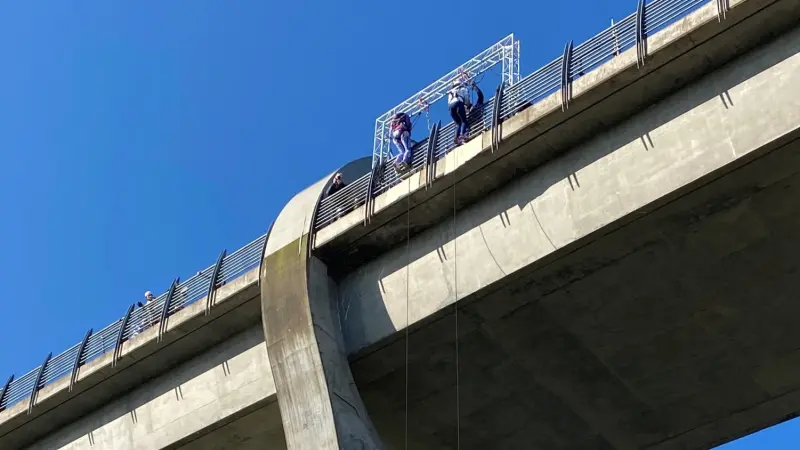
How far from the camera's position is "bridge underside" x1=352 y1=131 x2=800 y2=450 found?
17.7m

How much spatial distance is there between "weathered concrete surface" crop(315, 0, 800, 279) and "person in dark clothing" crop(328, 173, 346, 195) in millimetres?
1820

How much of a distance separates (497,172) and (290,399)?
6.03m

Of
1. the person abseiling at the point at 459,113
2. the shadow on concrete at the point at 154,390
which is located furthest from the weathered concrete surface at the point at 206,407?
the person abseiling at the point at 459,113

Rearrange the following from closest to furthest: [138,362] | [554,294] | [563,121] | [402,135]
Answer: [563,121] → [554,294] → [402,135] → [138,362]

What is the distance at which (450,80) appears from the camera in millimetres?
26109

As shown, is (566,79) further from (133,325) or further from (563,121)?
(133,325)

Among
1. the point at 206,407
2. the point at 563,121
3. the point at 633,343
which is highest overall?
the point at 563,121

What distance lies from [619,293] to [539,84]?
4230 mm

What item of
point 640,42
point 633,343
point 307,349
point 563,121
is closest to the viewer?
point 640,42

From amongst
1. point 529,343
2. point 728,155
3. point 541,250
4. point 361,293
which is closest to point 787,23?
point 728,155

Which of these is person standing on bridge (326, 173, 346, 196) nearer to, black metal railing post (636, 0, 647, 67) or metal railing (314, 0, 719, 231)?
metal railing (314, 0, 719, 231)

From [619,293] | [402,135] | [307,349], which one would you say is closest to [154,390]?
[307,349]

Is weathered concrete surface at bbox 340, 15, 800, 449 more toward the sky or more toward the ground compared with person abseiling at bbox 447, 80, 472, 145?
more toward the ground

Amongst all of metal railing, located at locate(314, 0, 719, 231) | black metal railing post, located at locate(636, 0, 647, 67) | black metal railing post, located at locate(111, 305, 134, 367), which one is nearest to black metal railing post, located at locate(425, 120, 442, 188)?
metal railing, located at locate(314, 0, 719, 231)
